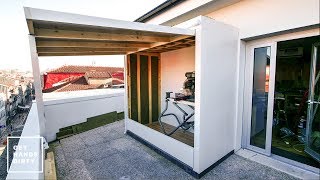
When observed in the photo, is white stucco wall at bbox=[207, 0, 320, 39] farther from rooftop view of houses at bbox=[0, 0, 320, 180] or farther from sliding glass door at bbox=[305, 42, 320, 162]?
sliding glass door at bbox=[305, 42, 320, 162]

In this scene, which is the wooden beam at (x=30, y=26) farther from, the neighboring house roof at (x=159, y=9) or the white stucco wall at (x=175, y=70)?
the white stucco wall at (x=175, y=70)

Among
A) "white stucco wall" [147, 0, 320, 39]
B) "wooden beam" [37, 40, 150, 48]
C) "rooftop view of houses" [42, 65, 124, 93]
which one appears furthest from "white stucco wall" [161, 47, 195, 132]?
"rooftop view of houses" [42, 65, 124, 93]

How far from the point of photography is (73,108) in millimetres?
5359

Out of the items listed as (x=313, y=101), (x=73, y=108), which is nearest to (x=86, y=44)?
(x=73, y=108)

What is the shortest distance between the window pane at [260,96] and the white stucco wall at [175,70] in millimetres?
1606

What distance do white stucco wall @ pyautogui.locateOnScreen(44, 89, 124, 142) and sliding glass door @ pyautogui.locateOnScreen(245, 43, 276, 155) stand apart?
4639 millimetres

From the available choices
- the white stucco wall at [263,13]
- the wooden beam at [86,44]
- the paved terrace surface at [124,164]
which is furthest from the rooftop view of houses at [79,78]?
the white stucco wall at [263,13]

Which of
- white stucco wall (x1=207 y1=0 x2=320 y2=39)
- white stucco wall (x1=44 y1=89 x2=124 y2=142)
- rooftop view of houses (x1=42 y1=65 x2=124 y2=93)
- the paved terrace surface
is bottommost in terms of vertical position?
the paved terrace surface

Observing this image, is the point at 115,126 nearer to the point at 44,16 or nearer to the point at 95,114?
the point at 95,114

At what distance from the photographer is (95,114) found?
6.00 metres

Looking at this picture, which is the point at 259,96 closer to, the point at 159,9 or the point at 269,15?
the point at 269,15

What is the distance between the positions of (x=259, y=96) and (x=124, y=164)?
3.16 metres

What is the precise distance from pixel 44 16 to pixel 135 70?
3540mm

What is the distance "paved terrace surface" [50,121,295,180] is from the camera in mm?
3092
